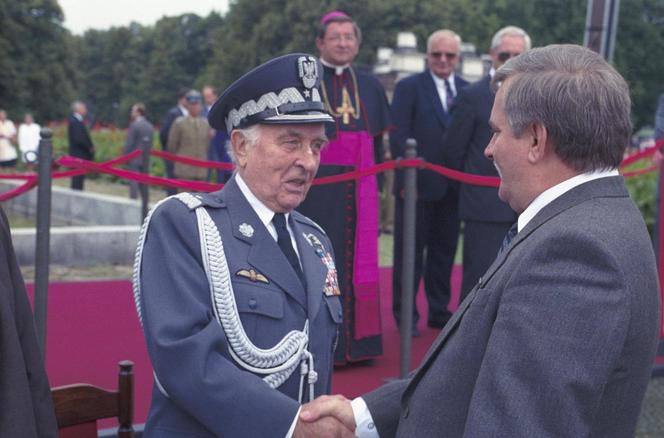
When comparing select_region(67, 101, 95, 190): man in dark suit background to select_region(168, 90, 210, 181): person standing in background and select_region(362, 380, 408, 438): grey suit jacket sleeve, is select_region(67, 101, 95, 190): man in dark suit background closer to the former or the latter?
select_region(168, 90, 210, 181): person standing in background

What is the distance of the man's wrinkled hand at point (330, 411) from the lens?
8.18 ft

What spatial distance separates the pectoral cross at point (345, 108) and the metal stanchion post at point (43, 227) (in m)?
1.75

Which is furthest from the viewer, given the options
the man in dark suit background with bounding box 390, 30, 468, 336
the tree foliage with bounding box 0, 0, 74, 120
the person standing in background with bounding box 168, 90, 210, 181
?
the tree foliage with bounding box 0, 0, 74, 120

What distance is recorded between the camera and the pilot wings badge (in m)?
2.86

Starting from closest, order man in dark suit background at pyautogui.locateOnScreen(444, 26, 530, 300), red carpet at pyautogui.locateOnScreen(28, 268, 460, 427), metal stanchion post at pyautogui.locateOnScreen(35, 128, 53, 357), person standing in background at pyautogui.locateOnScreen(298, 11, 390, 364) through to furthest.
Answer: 1. metal stanchion post at pyautogui.locateOnScreen(35, 128, 53, 357)
2. red carpet at pyautogui.locateOnScreen(28, 268, 460, 427)
3. person standing in background at pyautogui.locateOnScreen(298, 11, 390, 364)
4. man in dark suit background at pyautogui.locateOnScreen(444, 26, 530, 300)

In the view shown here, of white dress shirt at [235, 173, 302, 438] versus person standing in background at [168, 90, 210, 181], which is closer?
white dress shirt at [235, 173, 302, 438]

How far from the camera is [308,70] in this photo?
2846 millimetres

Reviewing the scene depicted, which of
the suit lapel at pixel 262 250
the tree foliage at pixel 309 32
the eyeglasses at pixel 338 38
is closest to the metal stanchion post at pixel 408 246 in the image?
the eyeglasses at pixel 338 38

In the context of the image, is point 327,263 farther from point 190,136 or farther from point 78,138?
point 78,138

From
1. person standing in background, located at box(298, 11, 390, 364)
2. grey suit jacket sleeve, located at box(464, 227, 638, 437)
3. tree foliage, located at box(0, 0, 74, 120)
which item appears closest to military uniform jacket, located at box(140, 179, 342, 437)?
grey suit jacket sleeve, located at box(464, 227, 638, 437)

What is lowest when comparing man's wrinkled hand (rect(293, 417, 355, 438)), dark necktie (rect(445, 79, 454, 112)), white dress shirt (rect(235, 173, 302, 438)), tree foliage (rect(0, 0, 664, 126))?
man's wrinkled hand (rect(293, 417, 355, 438))

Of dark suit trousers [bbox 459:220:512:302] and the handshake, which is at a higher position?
the handshake

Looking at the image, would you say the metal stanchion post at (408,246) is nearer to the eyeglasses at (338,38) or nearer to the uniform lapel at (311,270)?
the eyeglasses at (338,38)

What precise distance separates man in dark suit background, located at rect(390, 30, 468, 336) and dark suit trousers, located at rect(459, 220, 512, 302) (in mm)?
589
